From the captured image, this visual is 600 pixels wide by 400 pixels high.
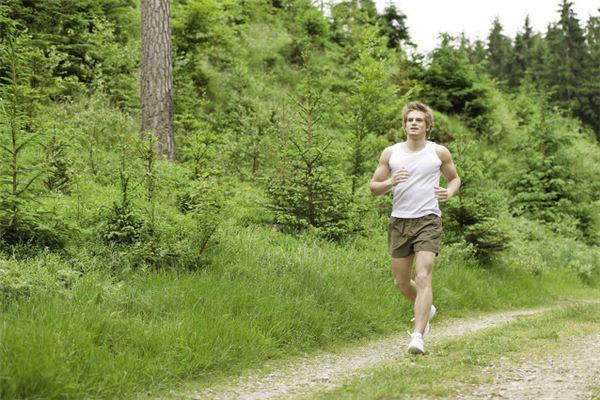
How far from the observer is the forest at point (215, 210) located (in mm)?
5043

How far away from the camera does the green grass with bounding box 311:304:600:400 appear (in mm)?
4371

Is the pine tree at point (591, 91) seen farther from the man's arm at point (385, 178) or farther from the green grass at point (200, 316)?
the man's arm at point (385, 178)

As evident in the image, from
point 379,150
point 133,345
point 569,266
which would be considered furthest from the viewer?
point 569,266

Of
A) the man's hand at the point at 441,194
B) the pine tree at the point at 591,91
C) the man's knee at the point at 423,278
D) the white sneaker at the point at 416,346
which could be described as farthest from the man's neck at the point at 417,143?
the pine tree at the point at 591,91

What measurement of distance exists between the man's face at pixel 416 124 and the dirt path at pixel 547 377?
2.49 meters

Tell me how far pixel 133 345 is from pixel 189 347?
1.66 ft

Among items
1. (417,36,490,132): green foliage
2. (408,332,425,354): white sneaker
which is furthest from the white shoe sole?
(417,36,490,132): green foliage

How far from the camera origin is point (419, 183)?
241 inches

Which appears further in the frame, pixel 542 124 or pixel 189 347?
pixel 542 124

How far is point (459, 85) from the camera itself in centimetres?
2247

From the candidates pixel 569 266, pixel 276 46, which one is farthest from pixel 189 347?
pixel 276 46

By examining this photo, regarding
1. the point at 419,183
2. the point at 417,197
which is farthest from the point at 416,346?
the point at 419,183

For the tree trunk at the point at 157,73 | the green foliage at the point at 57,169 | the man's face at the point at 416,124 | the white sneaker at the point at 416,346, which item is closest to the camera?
the white sneaker at the point at 416,346

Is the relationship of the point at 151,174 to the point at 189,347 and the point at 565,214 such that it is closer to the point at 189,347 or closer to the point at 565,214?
the point at 189,347
